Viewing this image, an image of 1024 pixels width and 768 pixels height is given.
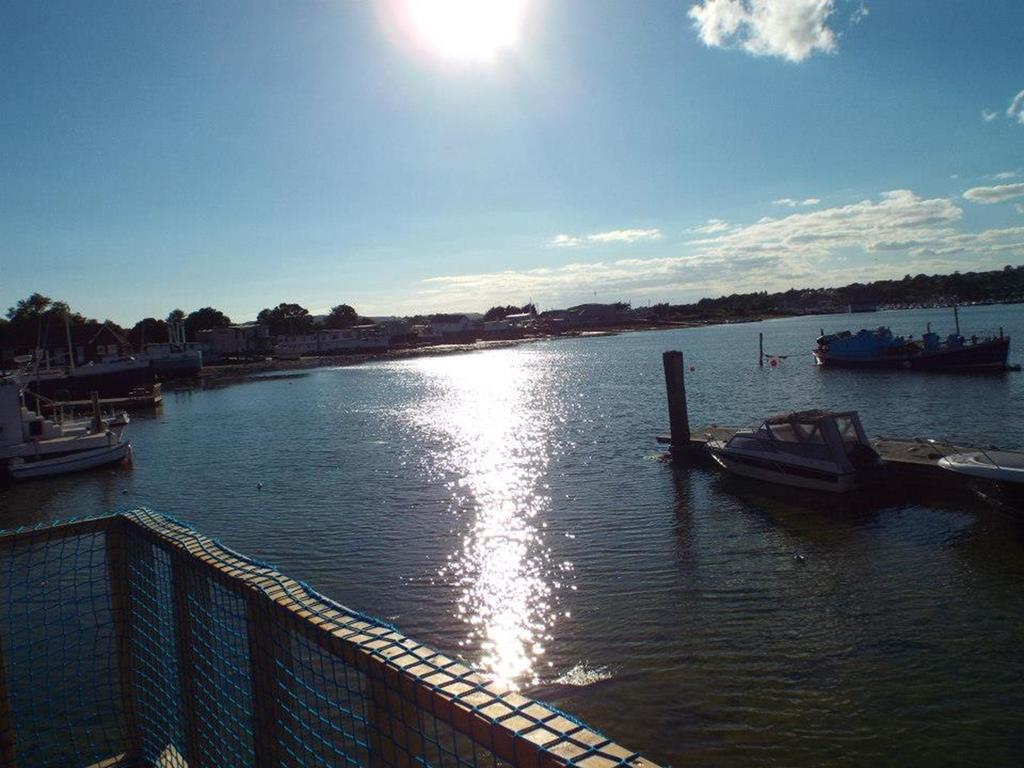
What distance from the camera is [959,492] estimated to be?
69.9ft

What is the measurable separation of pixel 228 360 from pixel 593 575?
461 feet

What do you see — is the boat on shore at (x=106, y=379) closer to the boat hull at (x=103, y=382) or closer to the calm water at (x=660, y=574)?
the boat hull at (x=103, y=382)

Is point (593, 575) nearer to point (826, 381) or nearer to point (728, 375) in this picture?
point (826, 381)

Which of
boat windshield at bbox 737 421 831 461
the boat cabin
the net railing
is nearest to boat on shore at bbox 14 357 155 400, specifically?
boat windshield at bbox 737 421 831 461

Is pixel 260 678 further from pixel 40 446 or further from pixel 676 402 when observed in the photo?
pixel 40 446

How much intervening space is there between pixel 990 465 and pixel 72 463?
36.1m

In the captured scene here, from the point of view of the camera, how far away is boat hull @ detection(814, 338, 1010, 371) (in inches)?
2226

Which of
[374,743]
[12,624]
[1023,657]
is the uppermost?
[374,743]

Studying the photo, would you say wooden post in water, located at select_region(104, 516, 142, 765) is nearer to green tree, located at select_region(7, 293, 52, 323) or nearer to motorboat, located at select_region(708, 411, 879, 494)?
motorboat, located at select_region(708, 411, 879, 494)

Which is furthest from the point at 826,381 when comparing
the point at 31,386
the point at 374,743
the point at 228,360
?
the point at 228,360

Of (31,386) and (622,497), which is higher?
(31,386)

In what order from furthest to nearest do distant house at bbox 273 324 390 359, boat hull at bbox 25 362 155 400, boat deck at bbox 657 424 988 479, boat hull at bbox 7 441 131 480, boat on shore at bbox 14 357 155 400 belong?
distant house at bbox 273 324 390 359
boat on shore at bbox 14 357 155 400
boat hull at bbox 25 362 155 400
boat hull at bbox 7 441 131 480
boat deck at bbox 657 424 988 479

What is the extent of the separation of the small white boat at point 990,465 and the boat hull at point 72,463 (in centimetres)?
3447

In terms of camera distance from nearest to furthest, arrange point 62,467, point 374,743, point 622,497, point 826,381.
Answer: point 374,743, point 622,497, point 62,467, point 826,381
